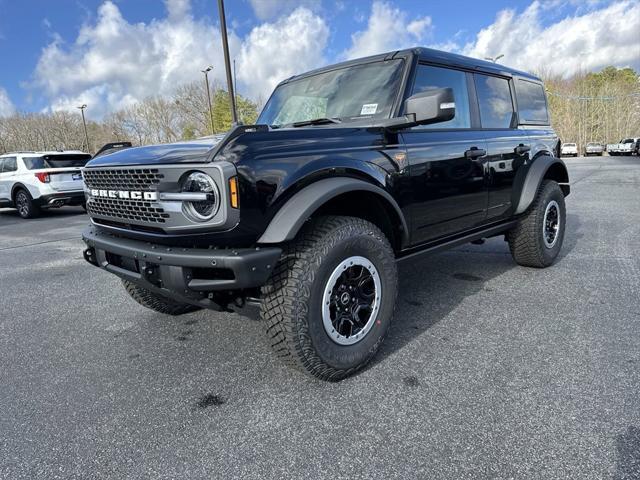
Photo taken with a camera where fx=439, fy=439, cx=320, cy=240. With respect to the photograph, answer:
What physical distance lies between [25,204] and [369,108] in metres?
11.2

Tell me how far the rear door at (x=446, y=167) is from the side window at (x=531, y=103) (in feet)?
3.17

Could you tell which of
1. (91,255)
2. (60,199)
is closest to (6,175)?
(60,199)

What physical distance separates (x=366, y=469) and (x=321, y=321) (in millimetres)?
748

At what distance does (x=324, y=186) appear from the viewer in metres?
2.26

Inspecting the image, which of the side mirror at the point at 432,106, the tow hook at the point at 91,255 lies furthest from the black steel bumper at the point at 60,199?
the side mirror at the point at 432,106

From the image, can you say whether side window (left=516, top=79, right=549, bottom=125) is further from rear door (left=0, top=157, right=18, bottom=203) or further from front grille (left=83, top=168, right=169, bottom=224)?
rear door (left=0, top=157, right=18, bottom=203)

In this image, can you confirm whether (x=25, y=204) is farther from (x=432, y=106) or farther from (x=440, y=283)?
(x=432, y=106)

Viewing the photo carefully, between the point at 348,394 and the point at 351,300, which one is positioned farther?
the point at 351,300

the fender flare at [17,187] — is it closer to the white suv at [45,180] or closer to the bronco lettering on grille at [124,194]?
the white suv at [45,180]

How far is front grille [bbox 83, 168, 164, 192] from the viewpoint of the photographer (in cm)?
220

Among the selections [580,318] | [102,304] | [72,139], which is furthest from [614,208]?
[72,139]

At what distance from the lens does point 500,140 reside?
12.0 ft

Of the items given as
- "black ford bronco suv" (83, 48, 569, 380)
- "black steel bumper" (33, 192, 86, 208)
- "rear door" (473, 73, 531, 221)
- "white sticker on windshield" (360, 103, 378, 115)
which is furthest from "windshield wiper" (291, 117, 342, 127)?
"black steel bumper" (33, 192, 86, 208)

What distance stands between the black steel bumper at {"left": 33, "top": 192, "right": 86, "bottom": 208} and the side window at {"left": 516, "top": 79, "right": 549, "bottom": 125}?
9746mm
